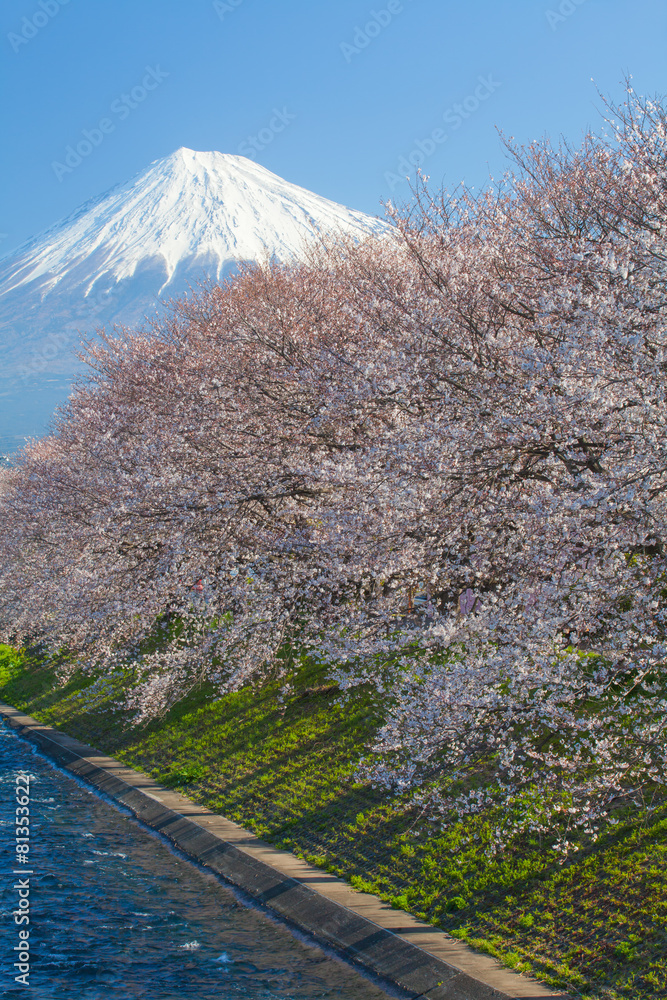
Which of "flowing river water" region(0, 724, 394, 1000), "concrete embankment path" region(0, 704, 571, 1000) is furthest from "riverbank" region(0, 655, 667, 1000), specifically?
"flowing river water" region(0, 724, 394, 1000)

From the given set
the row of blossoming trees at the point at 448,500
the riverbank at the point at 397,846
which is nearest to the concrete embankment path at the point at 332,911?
the riverbank at the point at 397,846

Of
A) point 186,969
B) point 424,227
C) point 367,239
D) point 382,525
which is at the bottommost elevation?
point 186,969

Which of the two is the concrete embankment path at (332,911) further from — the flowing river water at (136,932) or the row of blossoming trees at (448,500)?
the row of blossoming trees at (448,500)

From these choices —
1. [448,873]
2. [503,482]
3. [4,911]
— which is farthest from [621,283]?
[4,911]

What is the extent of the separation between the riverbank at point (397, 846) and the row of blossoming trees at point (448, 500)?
0.54m

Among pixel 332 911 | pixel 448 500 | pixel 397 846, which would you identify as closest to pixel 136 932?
pixel 332 911

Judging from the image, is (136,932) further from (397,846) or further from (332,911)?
(397,846)

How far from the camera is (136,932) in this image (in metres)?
8.96

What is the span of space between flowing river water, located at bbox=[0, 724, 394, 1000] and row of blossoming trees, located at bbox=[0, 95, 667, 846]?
88.3 inches

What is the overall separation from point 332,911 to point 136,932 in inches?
94.5

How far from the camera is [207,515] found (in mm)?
13641

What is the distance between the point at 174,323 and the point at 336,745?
16133 mm

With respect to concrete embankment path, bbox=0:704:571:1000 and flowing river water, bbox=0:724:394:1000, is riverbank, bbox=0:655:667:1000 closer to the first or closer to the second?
concrete embankment path, bbox=0:704:571:1000

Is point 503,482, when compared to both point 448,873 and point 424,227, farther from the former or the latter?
point 424,227
